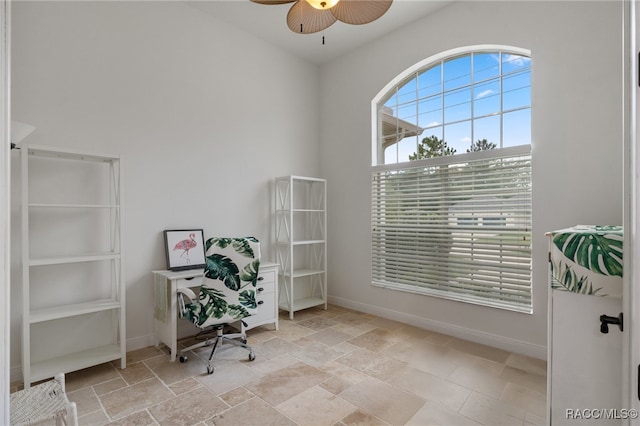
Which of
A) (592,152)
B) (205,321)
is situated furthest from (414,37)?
(205,321)

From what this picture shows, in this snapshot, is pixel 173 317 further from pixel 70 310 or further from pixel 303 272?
pixel 303 272

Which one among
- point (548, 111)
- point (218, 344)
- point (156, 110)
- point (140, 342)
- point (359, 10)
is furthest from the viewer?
point (156, 110)

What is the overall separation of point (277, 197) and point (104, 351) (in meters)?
2.43

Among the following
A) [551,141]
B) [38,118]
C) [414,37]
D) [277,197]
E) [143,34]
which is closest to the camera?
[38,118]

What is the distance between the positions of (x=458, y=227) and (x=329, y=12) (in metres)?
2.40

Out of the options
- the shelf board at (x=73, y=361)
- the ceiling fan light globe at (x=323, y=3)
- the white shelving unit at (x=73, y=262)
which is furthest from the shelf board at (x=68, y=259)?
the ceiling fan light globe at (x=323, y=3)

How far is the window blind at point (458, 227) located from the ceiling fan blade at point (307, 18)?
198cm

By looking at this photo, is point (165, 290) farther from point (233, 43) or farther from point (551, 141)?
point (551, 141)

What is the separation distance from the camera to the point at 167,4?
3.29 meters

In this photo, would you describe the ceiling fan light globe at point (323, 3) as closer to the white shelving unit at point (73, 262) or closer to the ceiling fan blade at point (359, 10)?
the ceiling fan blade at point (359, 10)

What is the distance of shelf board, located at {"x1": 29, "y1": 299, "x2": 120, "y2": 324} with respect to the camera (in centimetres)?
235

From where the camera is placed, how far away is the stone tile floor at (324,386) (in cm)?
207

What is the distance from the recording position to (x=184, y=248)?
11.0 ft

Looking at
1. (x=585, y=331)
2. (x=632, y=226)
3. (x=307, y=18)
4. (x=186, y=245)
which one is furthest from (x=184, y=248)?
(x=632, y=226)
